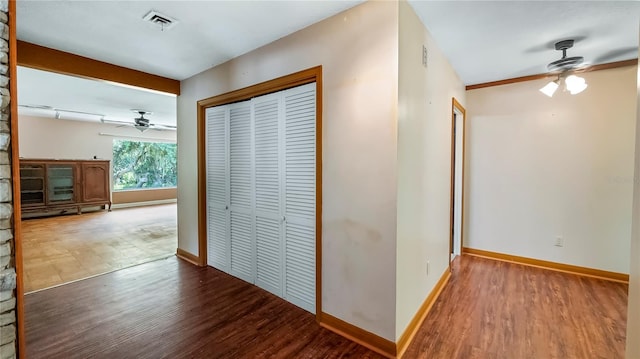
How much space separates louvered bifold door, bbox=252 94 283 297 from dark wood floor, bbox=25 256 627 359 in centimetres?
25

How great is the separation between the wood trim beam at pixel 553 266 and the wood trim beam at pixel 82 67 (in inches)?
191

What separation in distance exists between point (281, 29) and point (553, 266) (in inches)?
164

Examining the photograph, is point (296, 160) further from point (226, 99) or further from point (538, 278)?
point (538, 278)

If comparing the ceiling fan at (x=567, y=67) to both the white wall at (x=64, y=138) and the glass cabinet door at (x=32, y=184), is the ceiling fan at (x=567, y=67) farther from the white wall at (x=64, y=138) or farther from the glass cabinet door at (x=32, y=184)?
the white wall at (x=64, y=138)

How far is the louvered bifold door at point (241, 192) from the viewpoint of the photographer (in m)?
2.95

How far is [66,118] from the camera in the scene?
668 cm

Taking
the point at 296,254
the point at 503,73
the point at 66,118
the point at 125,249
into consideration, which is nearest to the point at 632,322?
the point at 296,254

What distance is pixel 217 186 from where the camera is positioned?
131 inches

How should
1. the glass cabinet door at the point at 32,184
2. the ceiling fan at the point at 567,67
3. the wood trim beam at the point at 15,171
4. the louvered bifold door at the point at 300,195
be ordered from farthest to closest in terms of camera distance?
the glass cabinet door at the point at 32,184, the ceiling fan at the point at 567,67, the louvered bifold door at the point at 300,195, the wood trim beam at the point at 15,171

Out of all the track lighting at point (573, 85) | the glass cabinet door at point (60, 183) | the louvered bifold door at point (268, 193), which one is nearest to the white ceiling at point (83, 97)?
the glass cabinet door at point (60, 183)

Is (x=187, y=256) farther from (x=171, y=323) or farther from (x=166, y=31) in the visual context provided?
(x=166, y=31)

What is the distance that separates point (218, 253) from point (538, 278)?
12.5ft

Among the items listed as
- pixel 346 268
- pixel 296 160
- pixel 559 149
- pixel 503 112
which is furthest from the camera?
pixel 503 112

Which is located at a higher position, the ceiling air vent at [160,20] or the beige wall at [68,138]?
the ceiling air vent at [160,20]
